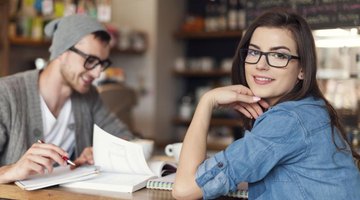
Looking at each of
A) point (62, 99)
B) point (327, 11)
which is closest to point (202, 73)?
point (327, 11)

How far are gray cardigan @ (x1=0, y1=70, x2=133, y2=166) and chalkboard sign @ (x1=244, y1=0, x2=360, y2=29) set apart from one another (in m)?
1.07

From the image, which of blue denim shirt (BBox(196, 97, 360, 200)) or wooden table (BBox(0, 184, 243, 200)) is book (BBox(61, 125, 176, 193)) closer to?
wooden table (BBox(0, 184, 243, 200))

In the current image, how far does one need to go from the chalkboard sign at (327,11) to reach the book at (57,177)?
4.36 feet

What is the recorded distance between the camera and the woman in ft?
4.31

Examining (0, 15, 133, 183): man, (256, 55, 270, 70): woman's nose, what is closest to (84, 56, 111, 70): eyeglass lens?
(0, 15, 133, 183): man

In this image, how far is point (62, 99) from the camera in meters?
2.27

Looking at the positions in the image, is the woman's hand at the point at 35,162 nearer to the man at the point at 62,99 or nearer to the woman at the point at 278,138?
the man at the point at 62,99

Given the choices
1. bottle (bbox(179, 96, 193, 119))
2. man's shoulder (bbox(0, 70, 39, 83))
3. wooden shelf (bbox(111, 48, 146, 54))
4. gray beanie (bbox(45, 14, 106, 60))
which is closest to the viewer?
man's shoulder (bbox(0, 70, 39, 83))

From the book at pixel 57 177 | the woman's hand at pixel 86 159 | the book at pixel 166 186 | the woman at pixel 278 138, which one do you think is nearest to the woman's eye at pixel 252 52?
the woman at pixel 278 138

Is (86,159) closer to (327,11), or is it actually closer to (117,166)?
(117,166)

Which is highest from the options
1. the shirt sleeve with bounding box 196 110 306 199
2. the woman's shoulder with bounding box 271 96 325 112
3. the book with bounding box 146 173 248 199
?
the woman's shoulder with bounding box 271 96 325 112

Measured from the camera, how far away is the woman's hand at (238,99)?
4.97 ft

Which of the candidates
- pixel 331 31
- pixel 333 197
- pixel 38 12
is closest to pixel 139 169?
pixel 333 197

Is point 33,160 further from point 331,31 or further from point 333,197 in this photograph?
point 331,31
